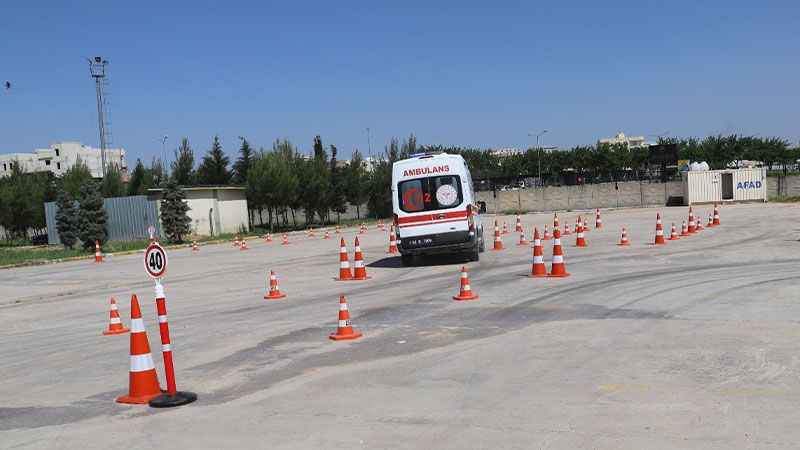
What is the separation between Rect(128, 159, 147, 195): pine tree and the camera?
6397 cm

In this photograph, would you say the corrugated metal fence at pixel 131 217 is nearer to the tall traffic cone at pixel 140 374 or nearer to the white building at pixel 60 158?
the tall traffic cone at pixel 140 374

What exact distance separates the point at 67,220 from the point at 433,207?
32.0m

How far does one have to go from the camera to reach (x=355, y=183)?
6562 centimetres

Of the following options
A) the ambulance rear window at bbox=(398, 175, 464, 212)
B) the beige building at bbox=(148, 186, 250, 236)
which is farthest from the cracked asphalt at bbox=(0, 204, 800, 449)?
the beige building at bbox=(148, 186, 250, 236)

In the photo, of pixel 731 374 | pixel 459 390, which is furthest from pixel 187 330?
pixel 731 374

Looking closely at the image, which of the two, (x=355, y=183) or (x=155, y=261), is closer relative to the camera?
(x=155, y=261)

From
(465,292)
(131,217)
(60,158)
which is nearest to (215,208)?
(131,217)

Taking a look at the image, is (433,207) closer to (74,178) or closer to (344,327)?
(344,327)

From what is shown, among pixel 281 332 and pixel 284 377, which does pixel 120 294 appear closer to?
pixel 281 332

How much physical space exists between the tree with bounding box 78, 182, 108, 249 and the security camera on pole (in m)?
36.0

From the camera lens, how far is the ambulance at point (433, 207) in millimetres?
18828

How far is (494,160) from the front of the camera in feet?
375

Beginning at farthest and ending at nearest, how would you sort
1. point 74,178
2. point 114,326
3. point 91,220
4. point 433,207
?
point 74,178 → point 91,220 → point 433,207 → point 114,326

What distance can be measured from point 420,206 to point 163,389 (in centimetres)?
1167
